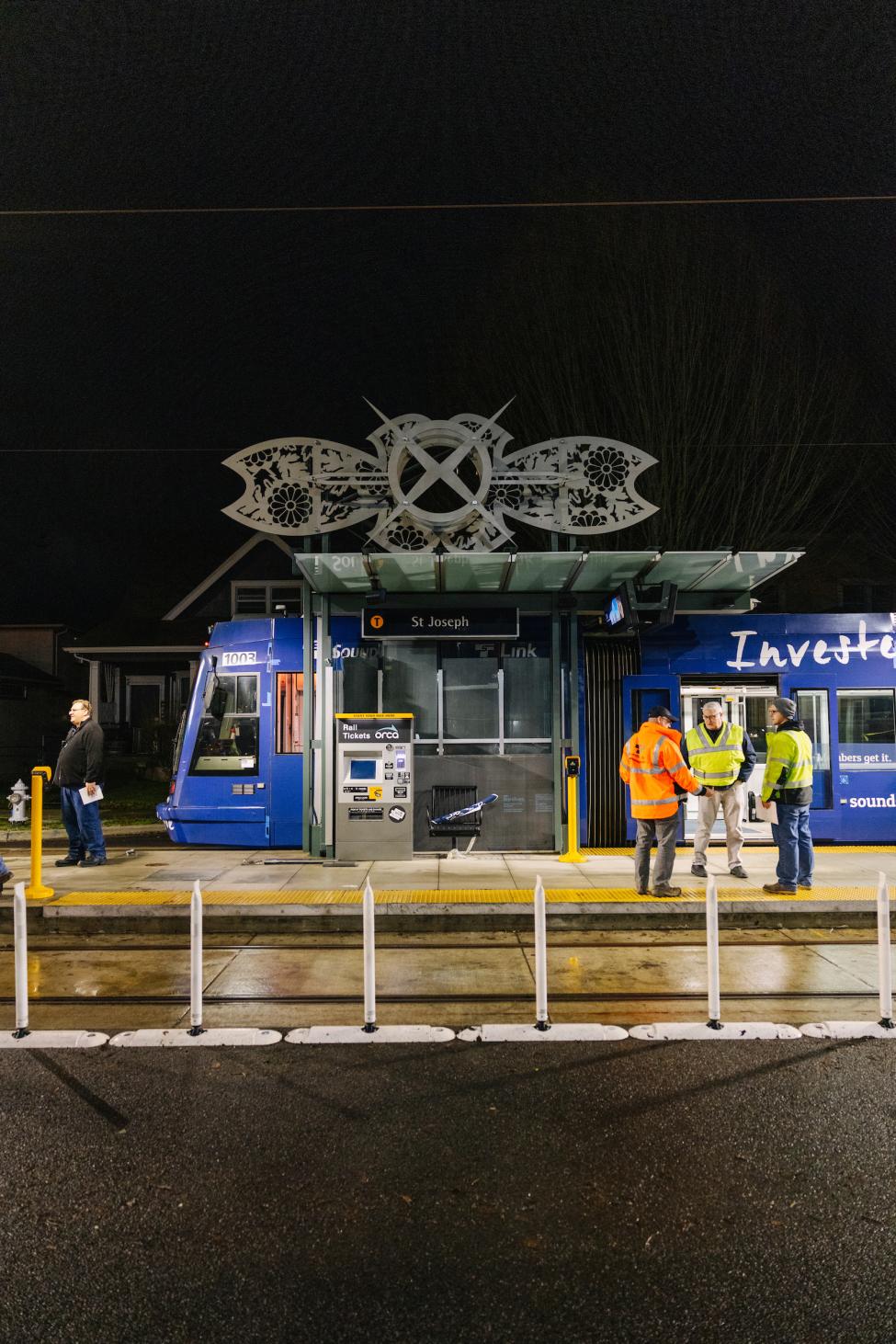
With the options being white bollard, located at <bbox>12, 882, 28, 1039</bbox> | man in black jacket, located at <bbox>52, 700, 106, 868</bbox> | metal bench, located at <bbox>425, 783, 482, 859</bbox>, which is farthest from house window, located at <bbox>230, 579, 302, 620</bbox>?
white bollard, located at <bbox>12, 882, 28, 1039</bbox>

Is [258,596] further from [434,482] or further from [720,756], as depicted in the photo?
[720,756]

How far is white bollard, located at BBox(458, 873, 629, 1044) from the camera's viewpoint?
199 inches

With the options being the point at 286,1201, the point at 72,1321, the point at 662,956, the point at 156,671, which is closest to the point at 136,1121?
the point at 286,1201

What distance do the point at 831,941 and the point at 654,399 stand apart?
12341mm

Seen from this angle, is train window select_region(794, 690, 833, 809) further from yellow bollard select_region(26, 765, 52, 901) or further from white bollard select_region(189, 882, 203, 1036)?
yellow bollard select_region(26, 765, 52, 901)

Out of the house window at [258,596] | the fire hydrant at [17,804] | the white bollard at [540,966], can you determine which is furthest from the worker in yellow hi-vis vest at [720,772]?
the house window at [258,596]

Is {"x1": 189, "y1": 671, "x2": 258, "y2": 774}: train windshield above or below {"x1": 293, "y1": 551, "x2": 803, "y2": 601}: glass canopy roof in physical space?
below

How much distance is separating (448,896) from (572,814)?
2.75 metres

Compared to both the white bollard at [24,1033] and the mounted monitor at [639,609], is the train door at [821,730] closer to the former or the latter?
the mounted monitor at [639,609]

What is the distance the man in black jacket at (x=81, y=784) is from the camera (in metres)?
10.2

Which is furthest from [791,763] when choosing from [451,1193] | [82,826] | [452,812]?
[82,826]

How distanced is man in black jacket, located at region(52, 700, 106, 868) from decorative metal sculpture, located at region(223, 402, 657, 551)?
10.5ft

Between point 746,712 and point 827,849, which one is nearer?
point 827,849

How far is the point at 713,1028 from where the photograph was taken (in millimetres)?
5160
